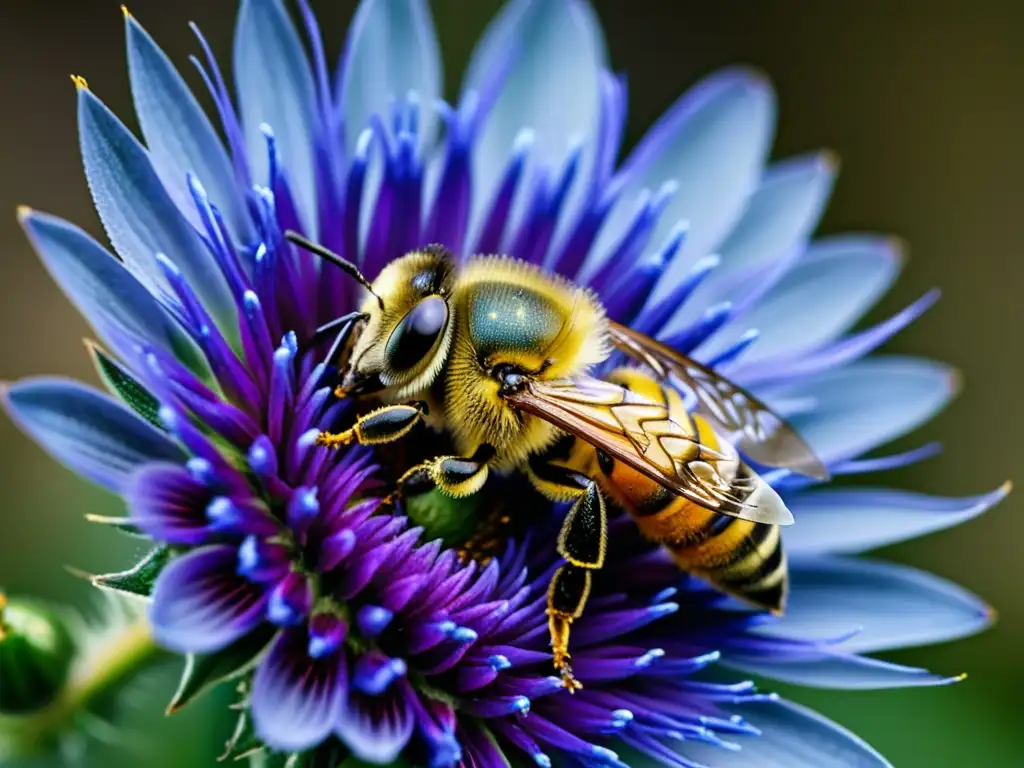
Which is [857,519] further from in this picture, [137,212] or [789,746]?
[137,212]

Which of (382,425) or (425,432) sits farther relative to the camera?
(425,432)

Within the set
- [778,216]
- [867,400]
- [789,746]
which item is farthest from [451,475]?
[778,216]

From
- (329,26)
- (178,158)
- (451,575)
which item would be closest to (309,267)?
(178,158)

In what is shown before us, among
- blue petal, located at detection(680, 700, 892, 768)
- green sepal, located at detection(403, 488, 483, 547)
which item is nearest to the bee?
green sepal, located at detection(403, 488, 483, 547)

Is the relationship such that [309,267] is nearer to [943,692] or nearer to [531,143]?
[531,143]

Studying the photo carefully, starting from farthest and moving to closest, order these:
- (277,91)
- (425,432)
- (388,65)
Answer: (388,65), (277,91), (425,432)

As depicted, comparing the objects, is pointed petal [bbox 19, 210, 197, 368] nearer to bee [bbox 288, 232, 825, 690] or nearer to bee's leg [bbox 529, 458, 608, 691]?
bee [bbox 288, 232, 825, 690]

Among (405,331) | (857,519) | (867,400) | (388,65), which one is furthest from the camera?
(867,400)

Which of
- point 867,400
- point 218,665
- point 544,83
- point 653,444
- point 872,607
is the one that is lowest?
point 218,665
